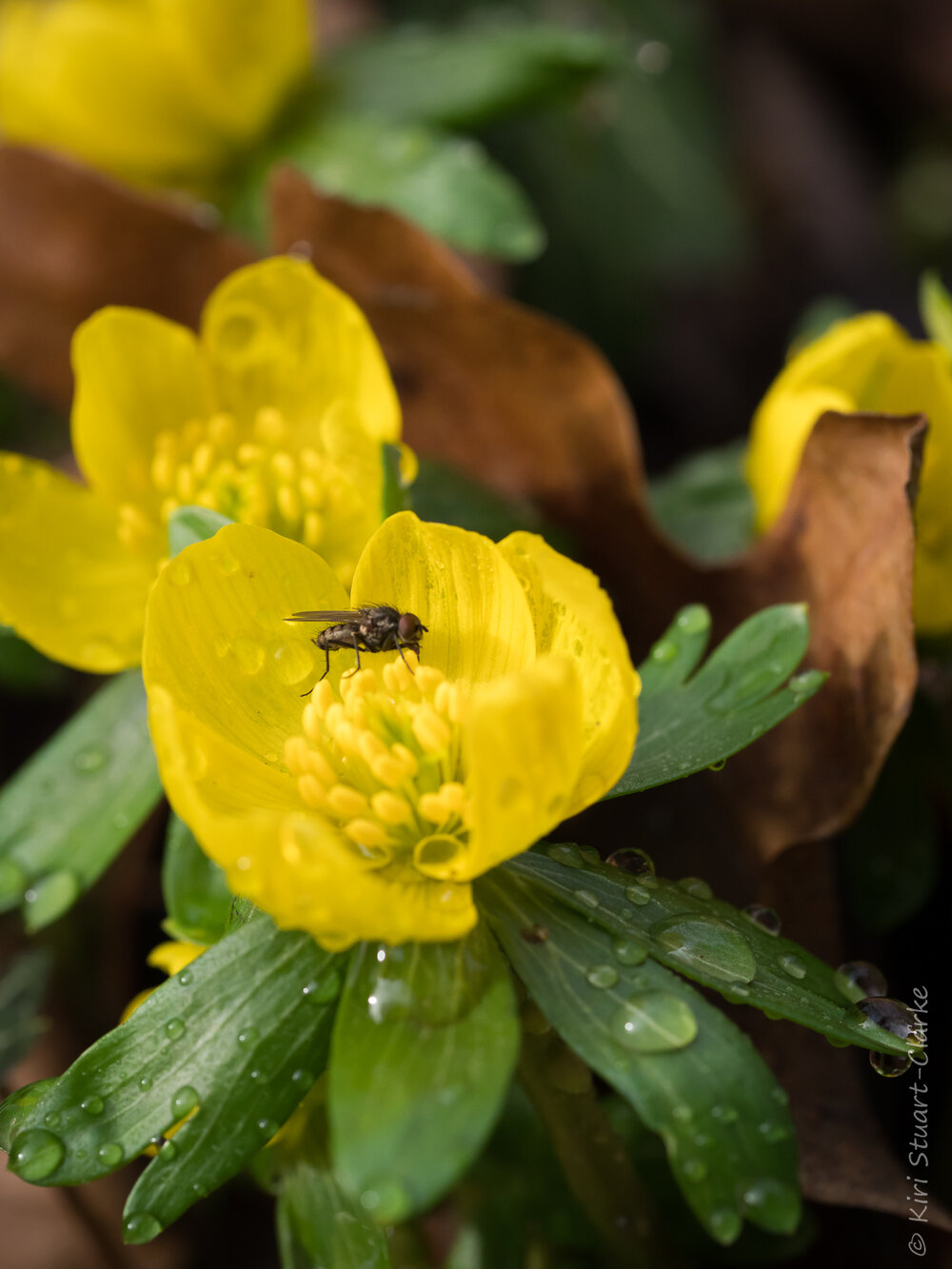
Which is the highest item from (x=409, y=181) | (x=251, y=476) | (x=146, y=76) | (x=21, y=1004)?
(x=146, y=76)

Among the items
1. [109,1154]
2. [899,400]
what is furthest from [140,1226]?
[899,400]

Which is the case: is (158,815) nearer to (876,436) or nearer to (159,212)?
(159,212)

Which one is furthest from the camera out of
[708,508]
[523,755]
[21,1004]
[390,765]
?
[708,508]

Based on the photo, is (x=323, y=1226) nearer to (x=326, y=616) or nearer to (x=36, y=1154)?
(x=36, y=1154)

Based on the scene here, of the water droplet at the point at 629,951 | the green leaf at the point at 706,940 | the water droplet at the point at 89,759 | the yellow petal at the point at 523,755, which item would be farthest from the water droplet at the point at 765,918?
the water droplet at the point at 89,759

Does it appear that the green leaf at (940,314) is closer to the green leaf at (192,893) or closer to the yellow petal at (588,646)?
the yellow petal at (588,646)

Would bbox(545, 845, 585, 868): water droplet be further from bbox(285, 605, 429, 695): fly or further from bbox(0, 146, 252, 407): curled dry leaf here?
bbox(0, 146, 252, 407): curled dry leaf

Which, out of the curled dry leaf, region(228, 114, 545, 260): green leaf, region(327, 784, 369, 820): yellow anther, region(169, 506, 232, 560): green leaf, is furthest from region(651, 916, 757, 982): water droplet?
the curled dry leaf
